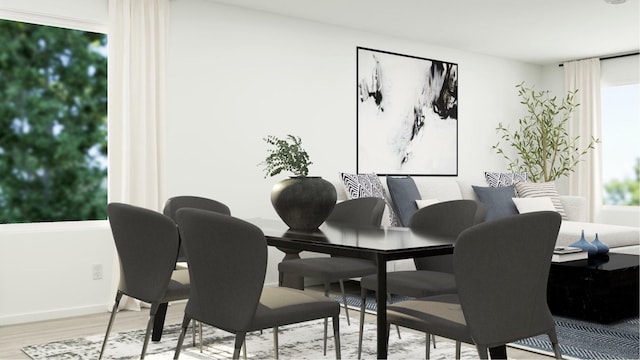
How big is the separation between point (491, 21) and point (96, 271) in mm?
4221

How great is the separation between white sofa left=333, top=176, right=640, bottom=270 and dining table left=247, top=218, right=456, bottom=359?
84.2 inches

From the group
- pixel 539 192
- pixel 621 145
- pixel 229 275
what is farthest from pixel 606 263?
pixel 621 145

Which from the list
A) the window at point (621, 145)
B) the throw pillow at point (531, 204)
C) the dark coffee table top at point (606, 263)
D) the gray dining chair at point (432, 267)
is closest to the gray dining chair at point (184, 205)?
the gray dining chair at point (432, 267)

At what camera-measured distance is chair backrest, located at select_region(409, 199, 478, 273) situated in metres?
3.32

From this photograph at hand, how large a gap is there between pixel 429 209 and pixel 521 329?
138 centimetres

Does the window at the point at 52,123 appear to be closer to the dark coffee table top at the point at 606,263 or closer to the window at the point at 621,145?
the dark coffee table top at the point at 606,263

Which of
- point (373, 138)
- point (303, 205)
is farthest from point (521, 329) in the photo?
point (373, 138)

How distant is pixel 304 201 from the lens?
3.22 metres

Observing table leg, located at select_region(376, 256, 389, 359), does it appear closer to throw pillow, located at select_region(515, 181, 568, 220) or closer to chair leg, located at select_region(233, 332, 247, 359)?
chair leg, located at select_region(233, 332, 247, 359)

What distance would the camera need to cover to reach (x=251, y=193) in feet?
18.6

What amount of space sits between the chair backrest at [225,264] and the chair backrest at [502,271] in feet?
2.26

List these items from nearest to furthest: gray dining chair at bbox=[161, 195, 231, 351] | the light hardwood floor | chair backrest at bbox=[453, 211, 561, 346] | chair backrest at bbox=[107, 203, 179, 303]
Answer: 1. chair backrest at bbox=[453, 211, 561, 346]
2. chair backrest at bbox=[107, 203, 179, 303]
3. the light hardwood floor
4. gray dining chair at bbox=[161, 195, 231, 351]

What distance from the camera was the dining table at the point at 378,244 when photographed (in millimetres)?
2330

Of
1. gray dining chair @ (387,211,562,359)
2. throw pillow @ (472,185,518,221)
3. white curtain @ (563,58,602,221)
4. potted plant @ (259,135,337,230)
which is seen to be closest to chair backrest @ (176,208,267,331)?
gray dining chair @ (387,211,562,359)
